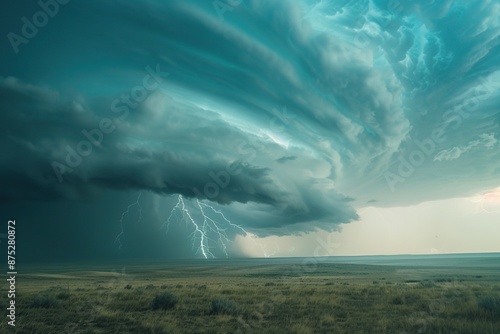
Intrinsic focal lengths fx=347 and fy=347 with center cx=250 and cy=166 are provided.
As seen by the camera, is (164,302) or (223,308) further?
(164,302)

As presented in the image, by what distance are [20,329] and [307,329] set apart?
11293 mm

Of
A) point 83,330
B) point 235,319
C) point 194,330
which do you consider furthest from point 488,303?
point 83,330

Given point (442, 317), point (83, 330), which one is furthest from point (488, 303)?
point (83, 330)

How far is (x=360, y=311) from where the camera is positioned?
18.2 m

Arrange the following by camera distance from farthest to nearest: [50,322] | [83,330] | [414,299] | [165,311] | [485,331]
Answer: [414,299]
[165,311]
[50,322]
[83,330]
[485,331]

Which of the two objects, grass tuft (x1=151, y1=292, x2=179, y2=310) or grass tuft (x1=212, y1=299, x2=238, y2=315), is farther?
grass tuft (x1=151, y1=292, x2=179, y2=310)

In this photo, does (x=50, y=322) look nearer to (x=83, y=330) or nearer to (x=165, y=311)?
(x=83, y=330)

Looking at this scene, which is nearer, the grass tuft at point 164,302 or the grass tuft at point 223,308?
the grass tuft at point 223,308

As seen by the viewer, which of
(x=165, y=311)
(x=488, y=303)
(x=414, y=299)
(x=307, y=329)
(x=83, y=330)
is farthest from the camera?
(x=414, y=299)

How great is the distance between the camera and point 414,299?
2177 cm

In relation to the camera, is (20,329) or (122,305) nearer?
(20,329)

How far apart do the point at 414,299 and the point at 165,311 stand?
49.9ft

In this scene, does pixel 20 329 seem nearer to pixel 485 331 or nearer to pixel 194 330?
pixel 194 330

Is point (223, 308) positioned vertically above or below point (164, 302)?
below
